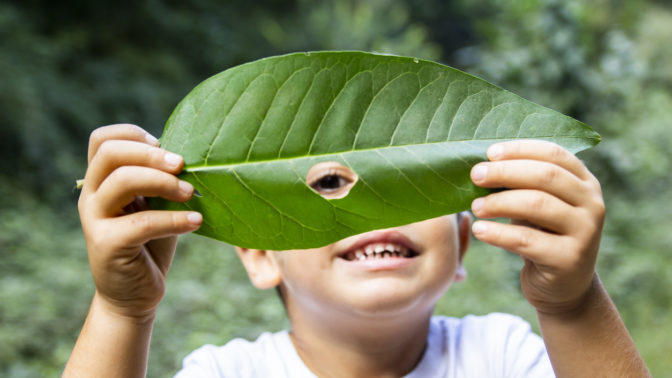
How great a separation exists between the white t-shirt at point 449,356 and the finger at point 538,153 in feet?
1.65

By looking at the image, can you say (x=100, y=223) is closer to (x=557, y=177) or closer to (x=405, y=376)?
(x=557, y=177)

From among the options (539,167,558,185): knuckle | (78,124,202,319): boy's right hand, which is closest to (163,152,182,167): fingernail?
(78,124,202,319): boy's right hand

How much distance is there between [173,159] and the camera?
578mm

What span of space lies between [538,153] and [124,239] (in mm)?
446

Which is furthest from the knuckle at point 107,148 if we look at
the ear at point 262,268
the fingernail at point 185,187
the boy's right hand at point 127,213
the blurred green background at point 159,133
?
the blurred green background at point 159,133

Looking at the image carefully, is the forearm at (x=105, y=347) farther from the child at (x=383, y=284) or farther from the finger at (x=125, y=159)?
the finger at (x=125, y=159)

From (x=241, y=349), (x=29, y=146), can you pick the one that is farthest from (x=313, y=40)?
(x=241, y=349)

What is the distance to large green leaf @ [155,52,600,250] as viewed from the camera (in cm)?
54

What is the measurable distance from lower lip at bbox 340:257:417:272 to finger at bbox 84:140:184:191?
41 centimetres

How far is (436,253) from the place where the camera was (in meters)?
0.95

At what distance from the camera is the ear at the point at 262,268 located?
3.64 ft

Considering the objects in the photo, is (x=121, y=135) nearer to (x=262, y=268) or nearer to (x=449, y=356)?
(x=262, y=268)

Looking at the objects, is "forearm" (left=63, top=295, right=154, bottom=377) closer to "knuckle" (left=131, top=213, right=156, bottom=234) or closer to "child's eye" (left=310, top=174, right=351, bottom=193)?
"knuckle" (left=131, top=213, right=156, bottom=234)

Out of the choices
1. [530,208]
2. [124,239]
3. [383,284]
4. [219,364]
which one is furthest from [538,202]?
[219,364]
